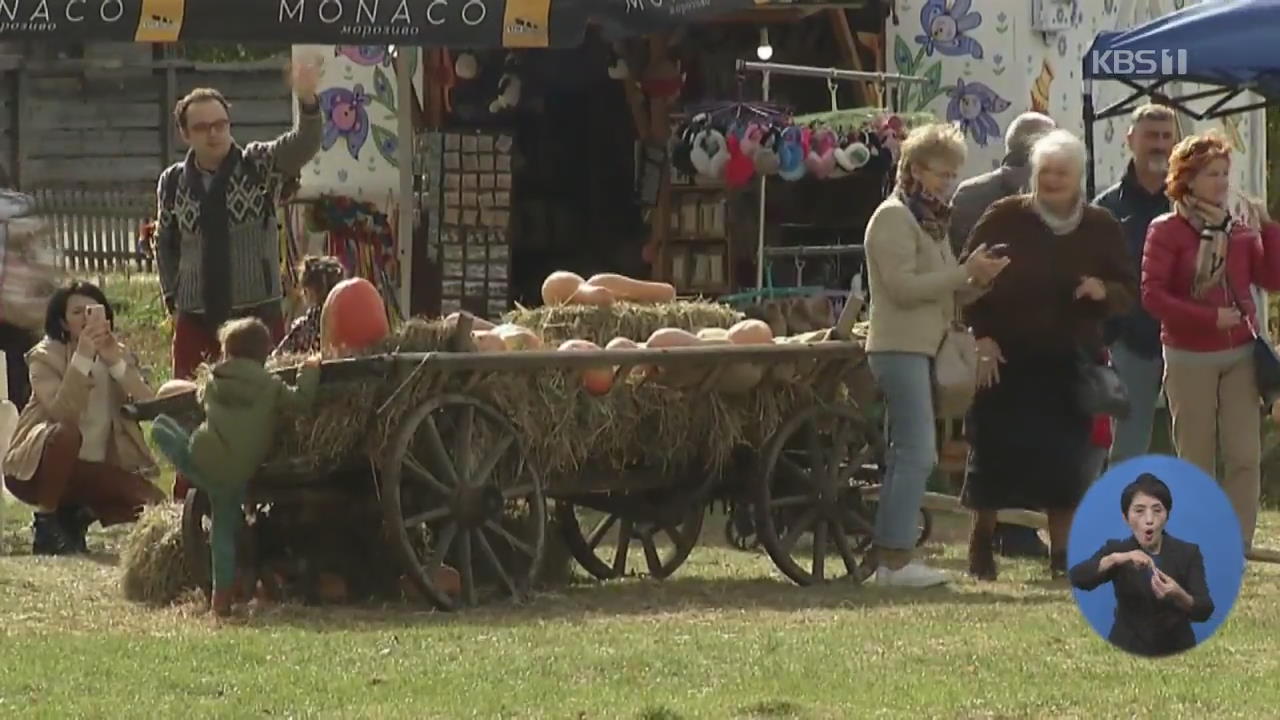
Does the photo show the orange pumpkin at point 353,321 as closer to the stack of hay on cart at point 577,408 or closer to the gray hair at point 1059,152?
the stack of hay on cart at point 577,408

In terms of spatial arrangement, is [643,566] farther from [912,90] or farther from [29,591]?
[912,90]

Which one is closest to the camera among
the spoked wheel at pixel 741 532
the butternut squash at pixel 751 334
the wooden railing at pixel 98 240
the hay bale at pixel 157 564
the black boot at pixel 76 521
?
the hay bale at pixel 157 564

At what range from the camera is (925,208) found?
10.1 meters

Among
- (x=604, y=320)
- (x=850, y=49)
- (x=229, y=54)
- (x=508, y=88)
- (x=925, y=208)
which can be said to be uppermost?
(x=229, y=54)

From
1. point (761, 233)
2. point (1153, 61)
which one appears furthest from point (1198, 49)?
point (761, 233)

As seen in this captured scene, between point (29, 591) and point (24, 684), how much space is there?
8.66 feet

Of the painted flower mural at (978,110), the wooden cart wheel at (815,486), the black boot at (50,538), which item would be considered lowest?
the black boot at (50,538)

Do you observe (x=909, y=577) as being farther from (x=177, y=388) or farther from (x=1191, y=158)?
(x=177, y=388)

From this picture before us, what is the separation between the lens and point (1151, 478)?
694cm

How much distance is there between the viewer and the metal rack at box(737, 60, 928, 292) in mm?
15617

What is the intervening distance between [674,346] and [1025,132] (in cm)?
205

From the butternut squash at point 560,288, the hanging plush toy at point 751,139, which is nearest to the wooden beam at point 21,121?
the hanging plush toy at point 751,139

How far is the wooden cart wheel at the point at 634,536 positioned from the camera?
10.8 metres

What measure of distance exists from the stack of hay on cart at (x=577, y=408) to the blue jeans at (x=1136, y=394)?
60.5 inches
